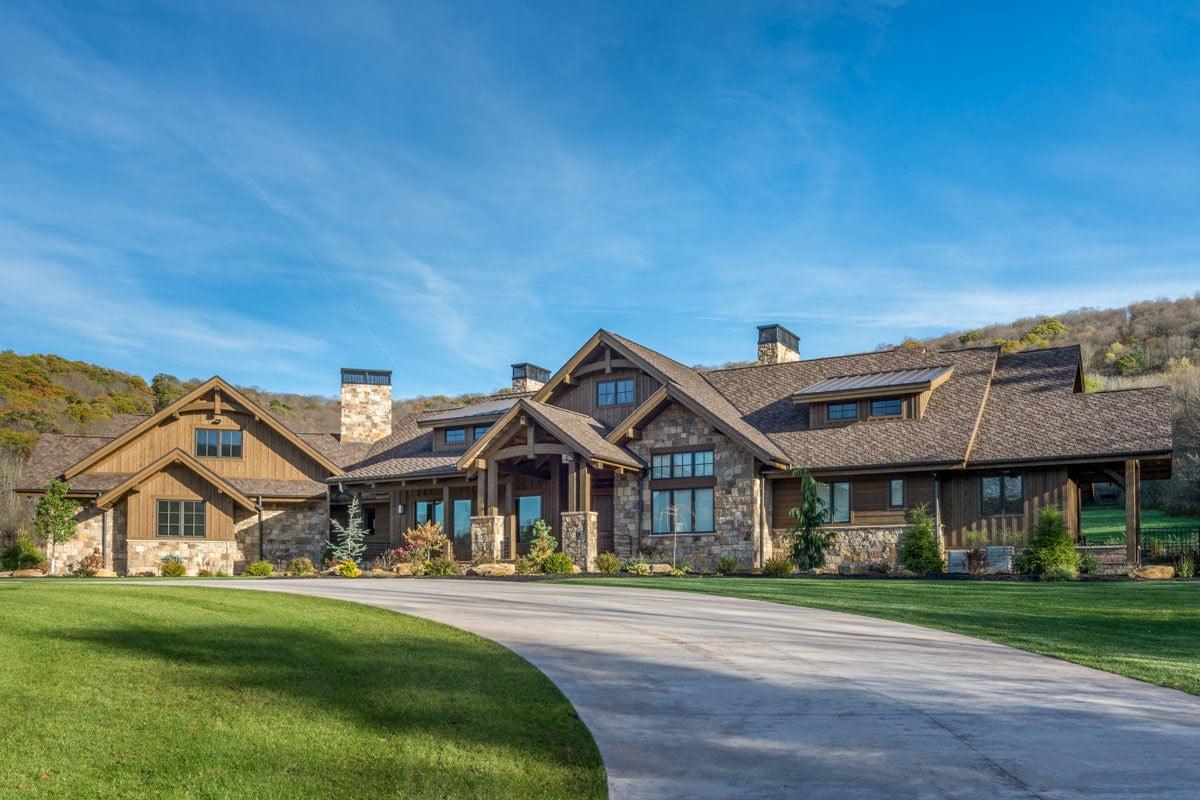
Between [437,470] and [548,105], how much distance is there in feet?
38.2

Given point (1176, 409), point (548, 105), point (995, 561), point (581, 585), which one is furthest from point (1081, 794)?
point (1176, 409)

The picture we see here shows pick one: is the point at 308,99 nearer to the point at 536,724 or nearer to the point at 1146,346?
the point at 536,724

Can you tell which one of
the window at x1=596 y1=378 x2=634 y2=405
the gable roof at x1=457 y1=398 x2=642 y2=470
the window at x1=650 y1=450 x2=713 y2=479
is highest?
the window at x1=596 y1=378 x2=634 y2=405

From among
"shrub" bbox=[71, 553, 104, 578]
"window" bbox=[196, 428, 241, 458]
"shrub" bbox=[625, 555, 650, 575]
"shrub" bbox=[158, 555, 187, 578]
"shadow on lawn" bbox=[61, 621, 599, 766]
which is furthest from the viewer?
"window" bbox=[196, 428, 241, 458]

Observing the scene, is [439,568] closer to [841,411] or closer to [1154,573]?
[841,411]

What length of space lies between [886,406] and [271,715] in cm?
2513

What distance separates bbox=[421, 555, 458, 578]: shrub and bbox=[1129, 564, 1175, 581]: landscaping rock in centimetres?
1621

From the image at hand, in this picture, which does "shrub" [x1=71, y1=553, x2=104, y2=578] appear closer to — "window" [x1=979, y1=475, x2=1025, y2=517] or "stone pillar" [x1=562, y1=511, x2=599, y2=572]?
"stone pillar" [x1=562, y1=511, x2=599, y2=572]

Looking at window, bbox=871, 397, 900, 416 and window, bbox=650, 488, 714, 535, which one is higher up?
window, bbox=871, 397, 900, 416

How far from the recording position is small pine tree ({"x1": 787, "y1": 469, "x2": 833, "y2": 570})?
85.5ft

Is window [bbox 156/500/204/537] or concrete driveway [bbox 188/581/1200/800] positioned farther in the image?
window [bbox 156/500/204/537]

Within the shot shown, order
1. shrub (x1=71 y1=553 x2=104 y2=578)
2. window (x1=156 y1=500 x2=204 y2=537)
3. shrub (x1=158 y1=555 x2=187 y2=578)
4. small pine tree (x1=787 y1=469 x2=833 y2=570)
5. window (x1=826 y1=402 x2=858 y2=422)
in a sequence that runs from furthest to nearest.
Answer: window (x1=156 y1=500 x2=204 y2=537)
shrub (x1=71 y1=553 x2=104 y2=578)
window (x1=826 y1=402 x2=858 y2=422)
shrub (x1=158 y1=555 x2=187 y2=578)
small pine tree (x1=787 y1=469 x2=833 y2=570)

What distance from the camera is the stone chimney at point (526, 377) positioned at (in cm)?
3953

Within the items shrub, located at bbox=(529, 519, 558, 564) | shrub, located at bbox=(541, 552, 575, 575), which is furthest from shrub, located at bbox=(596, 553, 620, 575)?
shrub, located at bbox=(529, 519, 558, 564)
